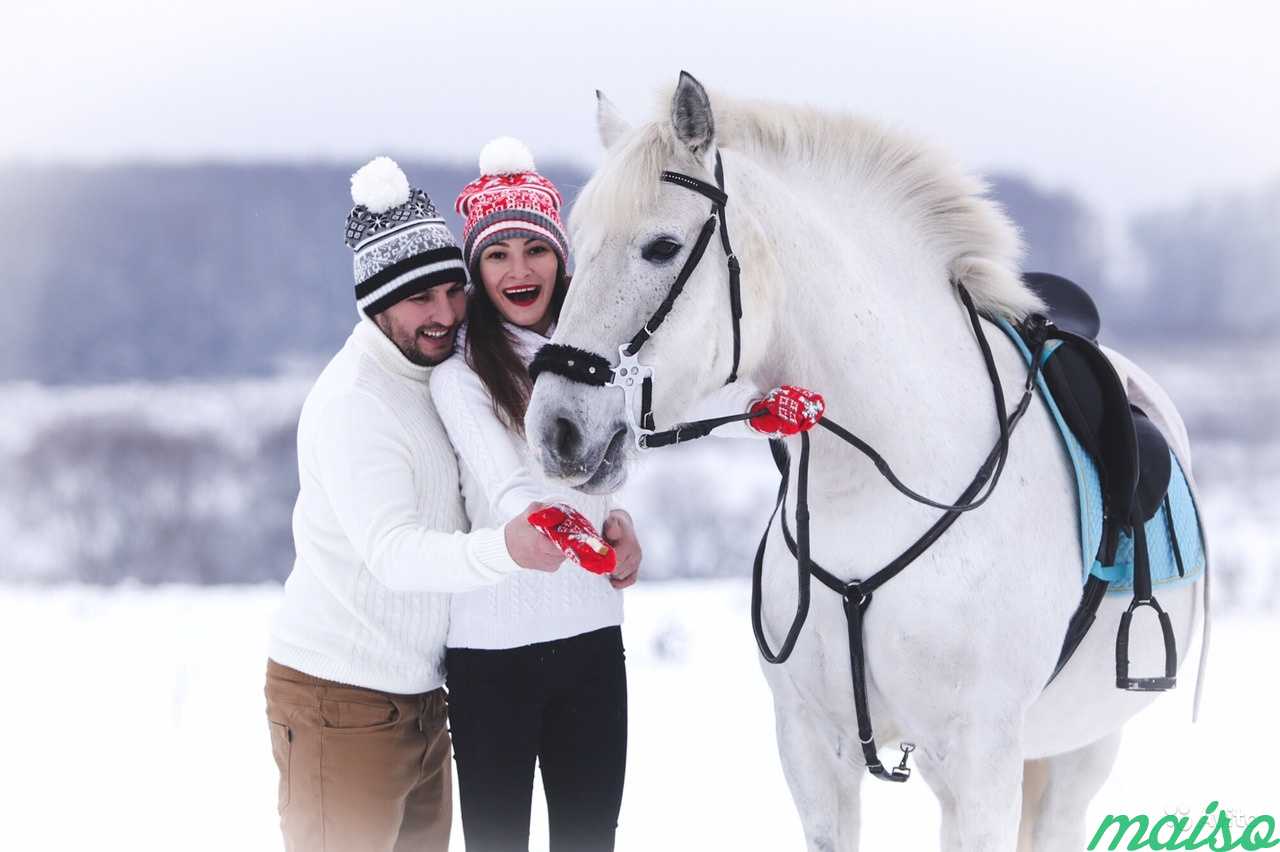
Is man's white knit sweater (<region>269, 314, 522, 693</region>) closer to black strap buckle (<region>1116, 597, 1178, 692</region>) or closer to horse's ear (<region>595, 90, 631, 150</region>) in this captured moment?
horse's ear (<region>595, 90, 631, 150</region>)

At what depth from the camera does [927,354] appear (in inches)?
56.1

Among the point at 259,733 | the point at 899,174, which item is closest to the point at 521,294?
the point at 899,174

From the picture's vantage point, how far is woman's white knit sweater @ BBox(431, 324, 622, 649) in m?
1.40

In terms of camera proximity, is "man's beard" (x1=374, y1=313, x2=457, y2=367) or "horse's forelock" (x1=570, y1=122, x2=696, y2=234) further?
"man's beard" (x1=374, y1=313, x2=457, y2=367)

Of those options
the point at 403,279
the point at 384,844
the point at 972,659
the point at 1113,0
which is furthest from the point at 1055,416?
the point at 1113,0

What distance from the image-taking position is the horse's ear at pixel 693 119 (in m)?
1.20

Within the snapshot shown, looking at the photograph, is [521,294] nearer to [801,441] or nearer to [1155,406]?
[801,441]

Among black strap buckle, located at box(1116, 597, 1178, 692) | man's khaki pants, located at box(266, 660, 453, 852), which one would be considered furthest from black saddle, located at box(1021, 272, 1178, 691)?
man's khaki pants, located at box(266, 660, 453, 852)

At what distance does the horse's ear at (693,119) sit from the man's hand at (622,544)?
0.59m

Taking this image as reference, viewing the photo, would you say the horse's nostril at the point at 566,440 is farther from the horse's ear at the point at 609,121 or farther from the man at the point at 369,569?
the horse's ear at the point at 609,121

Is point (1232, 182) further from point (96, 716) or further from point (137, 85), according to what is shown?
point (96, 716)

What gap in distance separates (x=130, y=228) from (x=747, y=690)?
323cm

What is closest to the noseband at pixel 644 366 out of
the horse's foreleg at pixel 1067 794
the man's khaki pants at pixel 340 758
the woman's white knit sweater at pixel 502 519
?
the woman's white knit sweater at pixel 502 519

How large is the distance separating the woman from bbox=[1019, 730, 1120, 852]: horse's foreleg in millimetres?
1078
